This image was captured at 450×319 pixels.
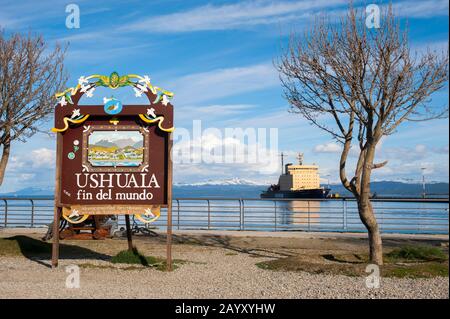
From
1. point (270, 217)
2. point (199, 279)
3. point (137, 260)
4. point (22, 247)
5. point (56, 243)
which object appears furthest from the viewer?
point (270, 217)

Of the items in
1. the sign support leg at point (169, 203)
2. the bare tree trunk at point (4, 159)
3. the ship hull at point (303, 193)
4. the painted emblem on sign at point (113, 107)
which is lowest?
the ship hull at point (303, 193)

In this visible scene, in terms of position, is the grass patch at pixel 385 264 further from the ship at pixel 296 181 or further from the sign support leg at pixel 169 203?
the ship at pixel 296 181

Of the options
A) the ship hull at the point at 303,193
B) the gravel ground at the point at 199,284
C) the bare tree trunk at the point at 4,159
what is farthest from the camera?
the ship hull at the point at 303,193

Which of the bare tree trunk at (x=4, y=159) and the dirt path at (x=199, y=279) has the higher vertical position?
the bare tree trunk at (x=4, y=159)

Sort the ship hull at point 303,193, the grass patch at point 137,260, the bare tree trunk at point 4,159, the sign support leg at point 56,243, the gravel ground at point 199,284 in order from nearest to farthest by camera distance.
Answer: the gravel ground at point 199,284 → the sign support leg at point 56,243 → the grass patch at point 137,260 → the bare tree trunk at point 4,159 → the ship hull at point 303,193

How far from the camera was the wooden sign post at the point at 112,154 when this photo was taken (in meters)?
10.5

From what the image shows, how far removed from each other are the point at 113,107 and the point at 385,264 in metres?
6.13

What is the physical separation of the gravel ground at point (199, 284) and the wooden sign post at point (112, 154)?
3.58 feet

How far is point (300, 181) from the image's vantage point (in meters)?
74.9

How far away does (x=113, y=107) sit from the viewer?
Result: 1051 cm

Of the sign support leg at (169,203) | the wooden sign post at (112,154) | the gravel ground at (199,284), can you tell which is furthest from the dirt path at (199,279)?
the wooden sign post at (112,154)

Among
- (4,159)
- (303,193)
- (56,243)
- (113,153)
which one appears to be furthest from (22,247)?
(303,193)

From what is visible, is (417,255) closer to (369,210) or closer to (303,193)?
(369,210)
